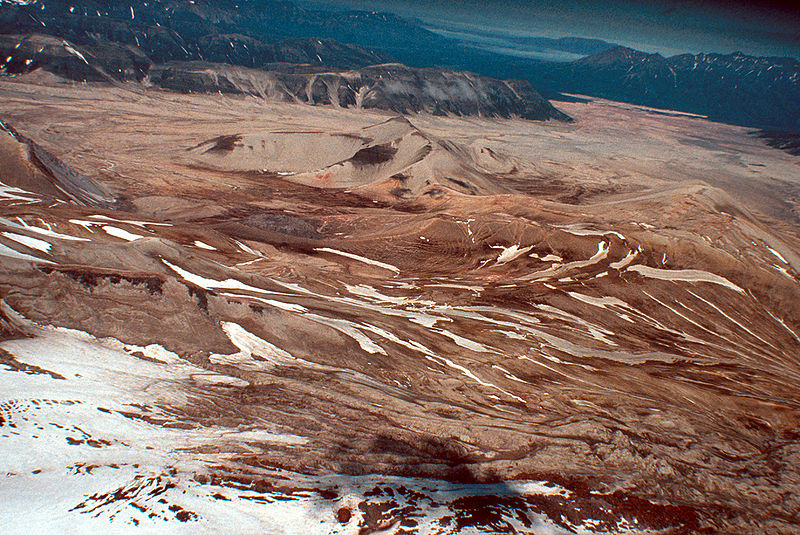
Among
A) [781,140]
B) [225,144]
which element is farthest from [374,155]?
[781,140]

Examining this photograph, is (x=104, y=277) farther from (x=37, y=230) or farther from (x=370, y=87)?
(x=370, y=87)

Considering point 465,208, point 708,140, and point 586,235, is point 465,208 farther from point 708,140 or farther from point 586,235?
point 708,140

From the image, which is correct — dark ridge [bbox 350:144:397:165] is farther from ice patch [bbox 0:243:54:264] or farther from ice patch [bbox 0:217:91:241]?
ice patch [bbox 0:243:54:264]

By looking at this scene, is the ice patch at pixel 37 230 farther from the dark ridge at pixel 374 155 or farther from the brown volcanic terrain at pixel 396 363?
the dark ridge at pixel 374 155

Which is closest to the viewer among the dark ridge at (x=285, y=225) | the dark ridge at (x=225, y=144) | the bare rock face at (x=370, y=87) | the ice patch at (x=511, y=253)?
the ice patch at (x=511, y=253)

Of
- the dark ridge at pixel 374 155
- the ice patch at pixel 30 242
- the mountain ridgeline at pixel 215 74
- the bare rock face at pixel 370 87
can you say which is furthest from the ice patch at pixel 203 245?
the mountain ridgeline at pixel 215 74

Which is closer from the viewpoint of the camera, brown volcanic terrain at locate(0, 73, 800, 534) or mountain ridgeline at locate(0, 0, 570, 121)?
brown volcanic terrain at locate(0, 73, 800, 534)

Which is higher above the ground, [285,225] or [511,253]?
[511,253]

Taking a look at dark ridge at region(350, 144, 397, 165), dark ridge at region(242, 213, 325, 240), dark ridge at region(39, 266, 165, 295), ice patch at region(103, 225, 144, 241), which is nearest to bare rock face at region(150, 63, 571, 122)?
dark ridge at region(350, 144, 397, 165)
